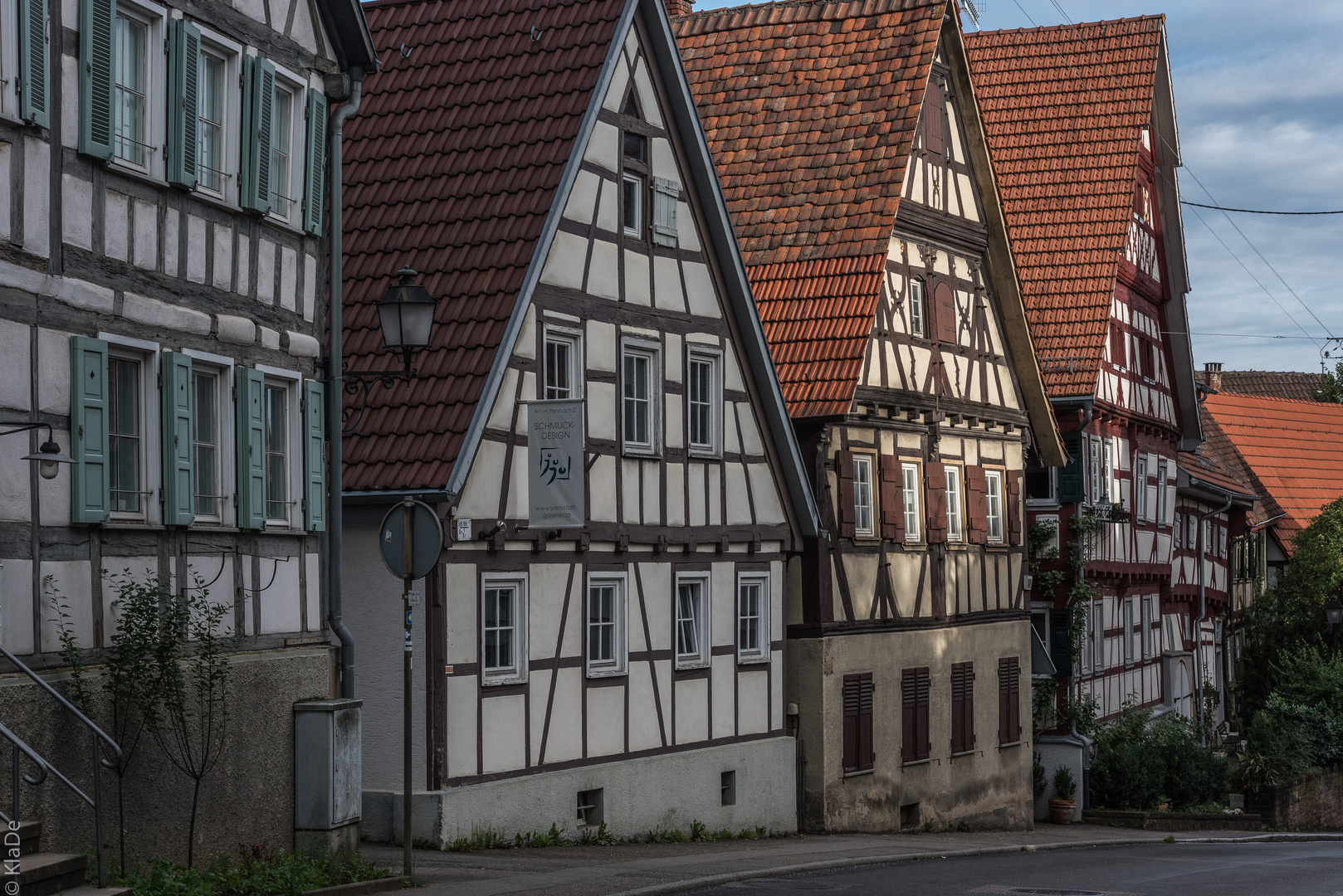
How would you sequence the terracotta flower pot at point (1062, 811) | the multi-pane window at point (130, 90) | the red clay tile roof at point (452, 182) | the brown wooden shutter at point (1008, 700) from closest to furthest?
the multi-pane window at point (130, 90) < the red clay tile roof at point (452, 182) < the brown wooden shutter at point (1008, 700) < the terracotta flower pot at point (1062, 811)

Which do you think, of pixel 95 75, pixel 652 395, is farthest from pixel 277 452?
pixel 652 395

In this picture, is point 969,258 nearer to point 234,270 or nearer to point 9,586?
point 234,270

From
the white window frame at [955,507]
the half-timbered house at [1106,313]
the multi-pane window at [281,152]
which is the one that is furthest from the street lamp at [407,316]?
the half-timbered house at [1106,313]

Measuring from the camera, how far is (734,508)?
21266 mm

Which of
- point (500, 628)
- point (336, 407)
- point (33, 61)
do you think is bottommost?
point (500, 628)

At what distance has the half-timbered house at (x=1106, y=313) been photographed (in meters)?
31.8

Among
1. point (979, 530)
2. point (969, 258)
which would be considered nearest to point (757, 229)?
point (969, 258)

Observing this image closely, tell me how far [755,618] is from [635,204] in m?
5.61

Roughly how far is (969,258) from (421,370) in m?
12.6

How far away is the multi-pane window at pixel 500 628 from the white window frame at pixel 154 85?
20.2 ft

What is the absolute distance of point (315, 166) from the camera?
48.6ft

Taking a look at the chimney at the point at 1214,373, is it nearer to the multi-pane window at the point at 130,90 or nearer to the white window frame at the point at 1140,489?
the white window frame at the point at 1140,489

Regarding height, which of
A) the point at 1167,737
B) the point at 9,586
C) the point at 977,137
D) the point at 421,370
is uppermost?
the point at 977,137

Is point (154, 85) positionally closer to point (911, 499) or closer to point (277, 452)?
point (277, 452)
